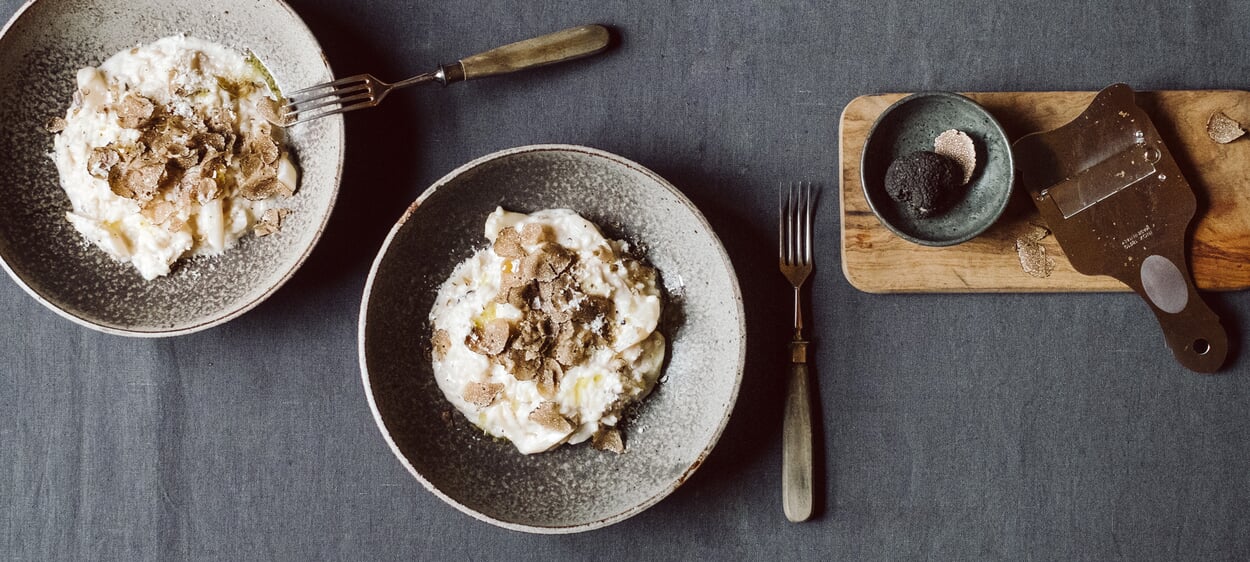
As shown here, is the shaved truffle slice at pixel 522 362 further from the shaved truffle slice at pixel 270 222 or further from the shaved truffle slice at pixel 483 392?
the shaved truffle slice at pixel 270 222

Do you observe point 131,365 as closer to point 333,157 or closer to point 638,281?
point 333,157

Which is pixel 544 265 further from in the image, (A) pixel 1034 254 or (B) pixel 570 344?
(A) pixel 1034 254

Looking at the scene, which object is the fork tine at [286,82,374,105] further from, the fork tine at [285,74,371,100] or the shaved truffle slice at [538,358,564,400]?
the shaved truffle slice at [538,358,564,400]

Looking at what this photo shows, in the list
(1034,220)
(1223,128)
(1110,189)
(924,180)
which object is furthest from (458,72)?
(1223,128)

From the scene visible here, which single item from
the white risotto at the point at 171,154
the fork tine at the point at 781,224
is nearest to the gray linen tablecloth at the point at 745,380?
the fork tine at the point at 781,224

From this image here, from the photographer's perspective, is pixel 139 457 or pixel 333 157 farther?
pixel 139 457

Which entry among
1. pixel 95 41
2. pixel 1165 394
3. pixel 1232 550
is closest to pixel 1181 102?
pixel 1165 394
